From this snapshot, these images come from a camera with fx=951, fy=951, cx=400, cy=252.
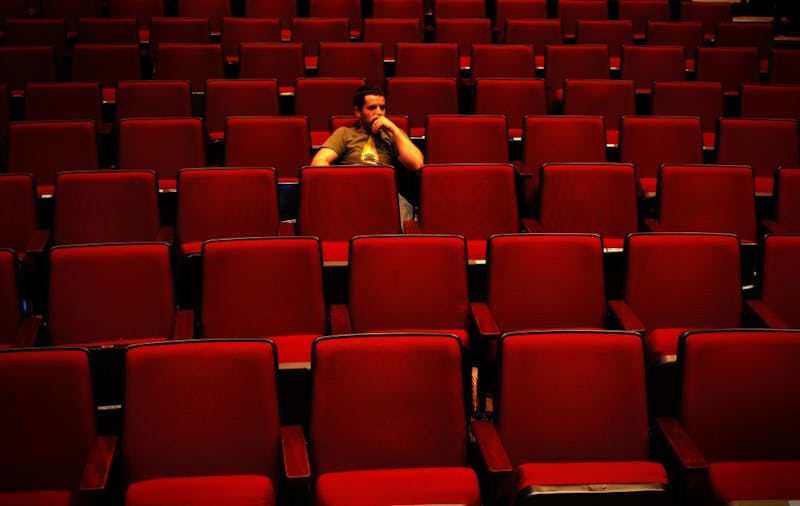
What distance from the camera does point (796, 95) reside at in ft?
3.20

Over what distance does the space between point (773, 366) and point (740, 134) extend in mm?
416

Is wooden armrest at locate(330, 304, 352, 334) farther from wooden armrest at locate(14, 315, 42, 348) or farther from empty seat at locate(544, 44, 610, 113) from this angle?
empty seat at locate(544, 44, 610, 113)

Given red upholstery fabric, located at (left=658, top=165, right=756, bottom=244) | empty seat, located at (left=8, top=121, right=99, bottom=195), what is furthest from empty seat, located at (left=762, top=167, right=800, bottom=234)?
empty seat, located at (left=8, top=121, right=99, bottom=195)

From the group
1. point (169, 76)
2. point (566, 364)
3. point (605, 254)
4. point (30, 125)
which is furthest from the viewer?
point (169, 76)

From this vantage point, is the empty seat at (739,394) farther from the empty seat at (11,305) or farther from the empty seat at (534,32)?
the empty seat at (534,32)

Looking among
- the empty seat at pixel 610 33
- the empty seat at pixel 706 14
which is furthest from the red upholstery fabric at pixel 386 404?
the empty seat at pixel 706 14

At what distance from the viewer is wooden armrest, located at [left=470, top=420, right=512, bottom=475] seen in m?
0.44

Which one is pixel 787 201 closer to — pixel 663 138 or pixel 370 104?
pixel 663 138

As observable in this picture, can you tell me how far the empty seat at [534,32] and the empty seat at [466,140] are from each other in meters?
0.36

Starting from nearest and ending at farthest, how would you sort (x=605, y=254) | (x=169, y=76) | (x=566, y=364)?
(x=566, y=364) → (x=605, y=254) → (x=169, y=76)

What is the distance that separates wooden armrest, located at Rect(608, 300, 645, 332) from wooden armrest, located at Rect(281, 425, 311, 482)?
22cm

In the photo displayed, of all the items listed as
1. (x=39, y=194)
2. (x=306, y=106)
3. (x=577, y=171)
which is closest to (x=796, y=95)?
(x=577, y=171)

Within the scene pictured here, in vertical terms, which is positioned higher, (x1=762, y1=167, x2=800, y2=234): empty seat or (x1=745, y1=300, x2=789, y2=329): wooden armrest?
(x1=762, y1=167, x2=800, y2=234): empty seat

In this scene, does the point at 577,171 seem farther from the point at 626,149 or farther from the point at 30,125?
the point at 30,125
